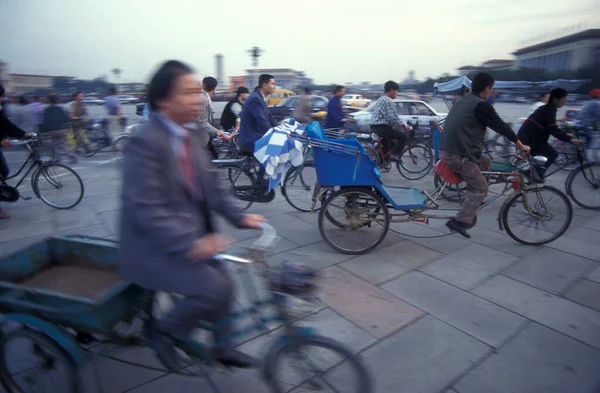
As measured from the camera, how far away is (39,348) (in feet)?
6.10

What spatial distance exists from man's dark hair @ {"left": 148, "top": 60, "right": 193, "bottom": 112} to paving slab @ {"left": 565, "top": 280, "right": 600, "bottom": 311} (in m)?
3.41

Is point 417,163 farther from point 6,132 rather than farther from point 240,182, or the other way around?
point 6,132

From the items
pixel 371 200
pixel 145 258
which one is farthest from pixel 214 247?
pixel 371 200

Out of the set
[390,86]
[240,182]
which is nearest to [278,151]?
[240,182]

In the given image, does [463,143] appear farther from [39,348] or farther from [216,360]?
[39,348]

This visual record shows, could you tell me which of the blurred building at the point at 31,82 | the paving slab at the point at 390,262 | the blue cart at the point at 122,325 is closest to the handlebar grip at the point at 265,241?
A: the blue cart at the point at 122,325

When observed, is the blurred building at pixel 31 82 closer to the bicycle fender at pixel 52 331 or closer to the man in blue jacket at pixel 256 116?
the man in blue jacket at pixel 256 116

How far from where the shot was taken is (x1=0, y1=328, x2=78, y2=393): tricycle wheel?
5.88ft

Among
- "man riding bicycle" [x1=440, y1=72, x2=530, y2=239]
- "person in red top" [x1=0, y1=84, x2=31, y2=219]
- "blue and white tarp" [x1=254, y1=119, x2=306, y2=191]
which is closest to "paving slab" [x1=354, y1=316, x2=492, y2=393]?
"man riding bicycle" [x1=440, y1=72, x2=530, y2=239]

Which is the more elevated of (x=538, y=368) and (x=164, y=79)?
(x=164, y=79)

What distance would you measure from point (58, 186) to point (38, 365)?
4.21 meters

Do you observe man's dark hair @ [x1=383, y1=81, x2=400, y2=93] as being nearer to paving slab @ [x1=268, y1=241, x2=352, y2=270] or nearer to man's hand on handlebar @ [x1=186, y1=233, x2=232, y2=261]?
paving slab @ [x1=268, y1=241, x2=352, y2=270]

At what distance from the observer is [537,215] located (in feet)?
13.4

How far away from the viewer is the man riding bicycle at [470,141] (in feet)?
12.2
